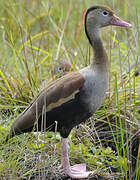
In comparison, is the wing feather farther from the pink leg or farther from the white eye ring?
the white eye ring

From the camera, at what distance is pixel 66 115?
9.36ft

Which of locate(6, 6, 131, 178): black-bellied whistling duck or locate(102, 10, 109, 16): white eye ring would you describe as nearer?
locate(6, 6, 131, 178): black-bellied whistling duck

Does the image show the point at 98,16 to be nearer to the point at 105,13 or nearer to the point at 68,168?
the point at 105,13

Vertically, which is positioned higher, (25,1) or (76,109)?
(25,1)

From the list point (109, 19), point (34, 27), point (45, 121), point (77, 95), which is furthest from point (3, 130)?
point (34, 27)

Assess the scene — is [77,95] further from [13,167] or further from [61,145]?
[13,167]

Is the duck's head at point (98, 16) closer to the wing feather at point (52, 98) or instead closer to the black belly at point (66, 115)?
the wing feather at point (52, 98)

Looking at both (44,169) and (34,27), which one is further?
(34,27)

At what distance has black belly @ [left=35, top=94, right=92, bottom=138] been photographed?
2.81 metres

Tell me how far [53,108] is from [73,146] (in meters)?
0.44

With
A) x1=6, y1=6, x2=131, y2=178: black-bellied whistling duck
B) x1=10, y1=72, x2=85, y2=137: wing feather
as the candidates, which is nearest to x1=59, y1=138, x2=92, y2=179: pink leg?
x1=6, y1=6, x2=131, y2=178: black-bellied whistling duck

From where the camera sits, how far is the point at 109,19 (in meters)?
3.09

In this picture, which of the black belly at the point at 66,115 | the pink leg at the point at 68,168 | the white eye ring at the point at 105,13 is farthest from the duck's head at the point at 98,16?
the pink leg at the point at 68,168

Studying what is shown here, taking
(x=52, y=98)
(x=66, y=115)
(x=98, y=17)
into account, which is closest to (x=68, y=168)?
(x=66, y=115)
